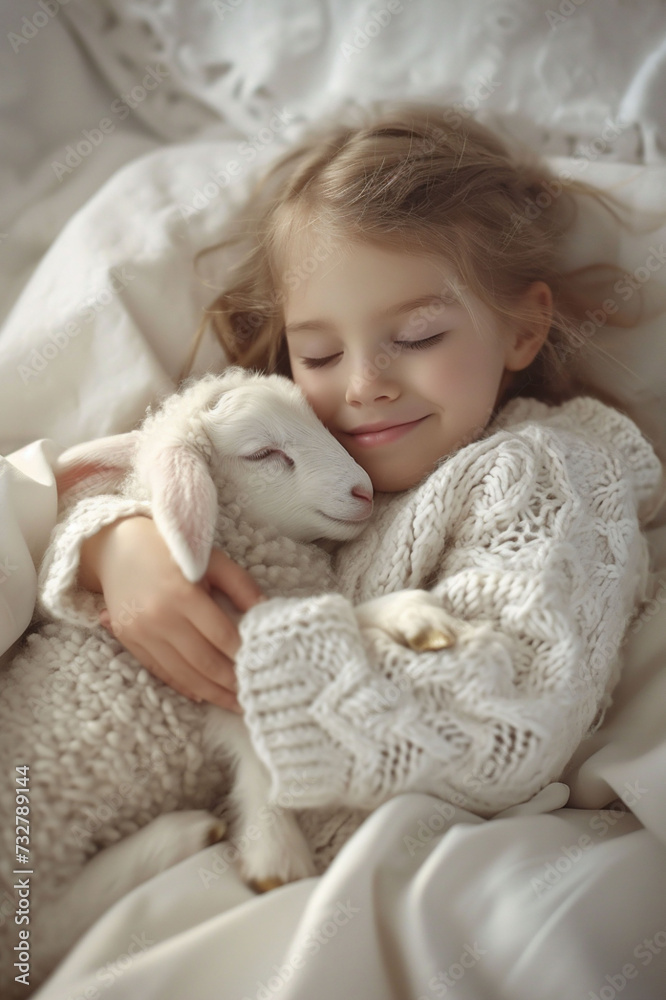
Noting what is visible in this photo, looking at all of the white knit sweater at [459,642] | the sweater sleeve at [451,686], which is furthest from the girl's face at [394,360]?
the sweater sleeve at [451,686]

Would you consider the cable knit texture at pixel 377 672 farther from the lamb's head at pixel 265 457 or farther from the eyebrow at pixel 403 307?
the eyebrow at pixel 403 307

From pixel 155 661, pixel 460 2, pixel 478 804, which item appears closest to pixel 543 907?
pixel 478 804

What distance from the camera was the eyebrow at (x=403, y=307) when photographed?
3.70ft

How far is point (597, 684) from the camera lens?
37.4 inches

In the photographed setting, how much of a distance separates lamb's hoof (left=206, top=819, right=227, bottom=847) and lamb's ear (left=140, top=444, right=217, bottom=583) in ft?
0.91

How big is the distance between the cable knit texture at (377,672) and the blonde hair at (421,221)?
350 millimetres

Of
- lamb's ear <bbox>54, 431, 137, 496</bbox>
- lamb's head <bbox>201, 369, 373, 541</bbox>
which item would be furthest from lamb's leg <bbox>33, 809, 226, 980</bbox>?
lamb's ear <bbox>54, 431, 137, 496</bbox>

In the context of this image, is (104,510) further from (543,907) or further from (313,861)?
(543,907)

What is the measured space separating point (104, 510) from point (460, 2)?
1.22m

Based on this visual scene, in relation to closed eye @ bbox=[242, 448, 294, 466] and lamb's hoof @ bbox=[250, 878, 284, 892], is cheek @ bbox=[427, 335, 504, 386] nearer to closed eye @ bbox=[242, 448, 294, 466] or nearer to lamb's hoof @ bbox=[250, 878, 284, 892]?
closed eye @ bbox=[242, 448, 294, 466]

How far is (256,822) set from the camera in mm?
846

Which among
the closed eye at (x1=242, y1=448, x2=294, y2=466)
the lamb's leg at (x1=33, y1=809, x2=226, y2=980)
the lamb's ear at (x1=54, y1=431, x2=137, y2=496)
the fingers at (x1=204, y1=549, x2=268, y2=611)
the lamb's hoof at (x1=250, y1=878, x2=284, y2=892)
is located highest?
the lamb's ear at (x1=54, y1=431, x2=137, y2=496)

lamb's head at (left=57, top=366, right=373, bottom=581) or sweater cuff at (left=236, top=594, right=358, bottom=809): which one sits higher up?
lamb's head at (left=57, top=366, right=373, bottom=581)

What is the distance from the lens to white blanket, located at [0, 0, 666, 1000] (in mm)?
743
